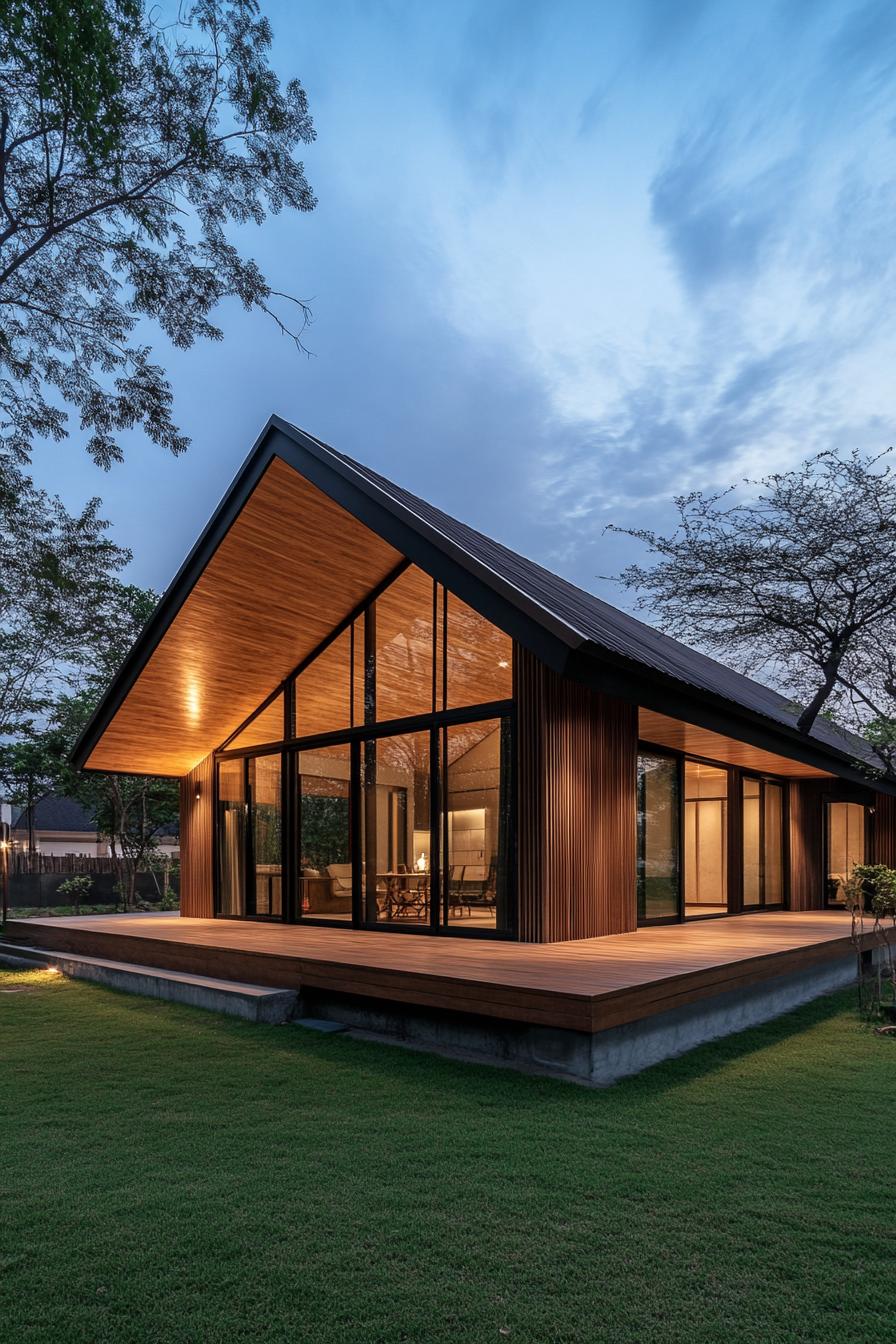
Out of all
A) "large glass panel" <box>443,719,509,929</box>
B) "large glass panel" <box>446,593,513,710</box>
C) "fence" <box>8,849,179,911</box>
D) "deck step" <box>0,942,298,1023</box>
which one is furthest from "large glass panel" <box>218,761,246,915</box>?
"fence" <box>8,849,179,911</box>

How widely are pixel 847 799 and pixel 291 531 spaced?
1046 centimetres

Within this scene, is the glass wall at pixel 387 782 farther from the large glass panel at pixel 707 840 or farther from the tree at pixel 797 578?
the large glass panel at pixel 707 840

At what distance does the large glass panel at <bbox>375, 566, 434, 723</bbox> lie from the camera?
9.74m

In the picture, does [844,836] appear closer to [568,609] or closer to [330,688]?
[568,609]

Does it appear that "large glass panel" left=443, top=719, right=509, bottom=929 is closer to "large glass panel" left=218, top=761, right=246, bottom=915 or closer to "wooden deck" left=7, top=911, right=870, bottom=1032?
"wooden deck" left=7, top=911, right=870, bottom=1032

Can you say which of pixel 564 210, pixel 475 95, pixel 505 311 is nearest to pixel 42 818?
pixel 564 210

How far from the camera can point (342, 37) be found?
9.45 metres

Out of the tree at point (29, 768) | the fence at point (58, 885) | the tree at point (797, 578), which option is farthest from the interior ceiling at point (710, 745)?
the tree at point (29, 768)

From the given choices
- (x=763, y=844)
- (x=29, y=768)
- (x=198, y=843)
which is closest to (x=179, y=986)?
(x=198, y=843)

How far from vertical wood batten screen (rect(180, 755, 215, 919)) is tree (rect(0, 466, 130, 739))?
115 inches

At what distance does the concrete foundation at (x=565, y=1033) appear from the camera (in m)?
5.42

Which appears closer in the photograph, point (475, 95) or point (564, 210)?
point (475, 95)

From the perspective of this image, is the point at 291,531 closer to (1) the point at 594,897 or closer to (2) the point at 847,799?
(1) the point at 594,897

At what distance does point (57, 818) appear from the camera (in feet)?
110
